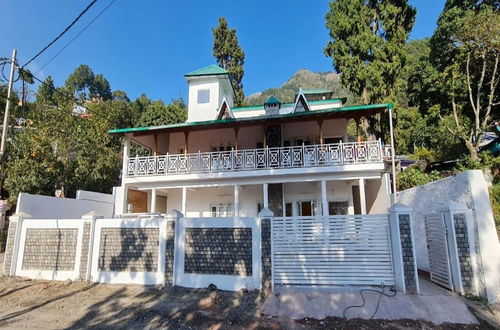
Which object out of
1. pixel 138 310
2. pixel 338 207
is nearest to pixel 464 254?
pixel 138 310

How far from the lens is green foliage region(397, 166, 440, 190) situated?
12498mm

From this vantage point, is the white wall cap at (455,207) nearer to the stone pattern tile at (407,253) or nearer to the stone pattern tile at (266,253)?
the stone pattern tile at (407,253)

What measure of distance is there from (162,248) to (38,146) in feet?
38.2

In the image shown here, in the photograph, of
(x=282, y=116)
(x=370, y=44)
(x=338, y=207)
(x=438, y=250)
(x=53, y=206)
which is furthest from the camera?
(x=370, y=44)

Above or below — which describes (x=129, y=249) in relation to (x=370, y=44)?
below

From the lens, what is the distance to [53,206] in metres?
10.9

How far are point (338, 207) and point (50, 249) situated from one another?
1127 centimetres

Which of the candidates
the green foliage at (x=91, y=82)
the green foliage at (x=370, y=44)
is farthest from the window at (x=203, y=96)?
the green foliage at (x=91, y=82)

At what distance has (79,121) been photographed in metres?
19.4

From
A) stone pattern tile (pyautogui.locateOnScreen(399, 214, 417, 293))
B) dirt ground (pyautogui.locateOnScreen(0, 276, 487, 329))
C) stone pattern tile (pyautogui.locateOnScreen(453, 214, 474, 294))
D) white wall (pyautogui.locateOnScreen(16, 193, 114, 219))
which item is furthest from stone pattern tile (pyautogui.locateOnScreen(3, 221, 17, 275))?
stone pattern tile (pyautogui.locateOnScreen(453, 214, 474, 294))

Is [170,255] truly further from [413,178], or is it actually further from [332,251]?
[413,178]

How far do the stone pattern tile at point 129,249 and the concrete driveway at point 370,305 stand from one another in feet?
10.6

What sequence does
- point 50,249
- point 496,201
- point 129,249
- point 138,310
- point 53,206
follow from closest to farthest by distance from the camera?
point 138,310, point 496,201, point 129,249, point 50,249, point 53,206

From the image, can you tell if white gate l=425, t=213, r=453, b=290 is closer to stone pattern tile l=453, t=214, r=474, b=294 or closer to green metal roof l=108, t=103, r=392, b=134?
stone pattern tile l=453, t=214, r=474, b=294
